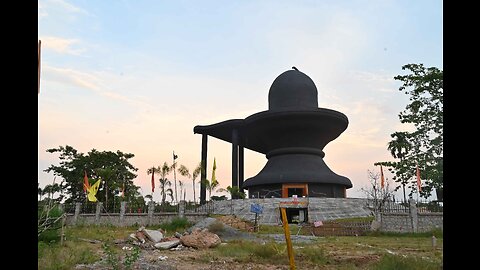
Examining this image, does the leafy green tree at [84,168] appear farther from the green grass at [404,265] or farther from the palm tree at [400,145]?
the green grass at [404,265]

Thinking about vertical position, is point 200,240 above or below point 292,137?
below

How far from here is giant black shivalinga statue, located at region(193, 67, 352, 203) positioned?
123 ft

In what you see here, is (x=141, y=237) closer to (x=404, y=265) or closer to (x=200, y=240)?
(x=200, y=240)

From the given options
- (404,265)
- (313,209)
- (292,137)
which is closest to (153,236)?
(404,265)

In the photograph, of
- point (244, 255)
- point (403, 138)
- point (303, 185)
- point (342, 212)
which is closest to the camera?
point (244, 255)

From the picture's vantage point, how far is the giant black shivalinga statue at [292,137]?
37.6m

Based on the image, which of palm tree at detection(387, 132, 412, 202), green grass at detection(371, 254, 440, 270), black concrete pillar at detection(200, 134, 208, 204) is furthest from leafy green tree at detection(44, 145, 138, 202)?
green grass at detection(371, 254, 440, 270)

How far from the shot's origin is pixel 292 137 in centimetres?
4022

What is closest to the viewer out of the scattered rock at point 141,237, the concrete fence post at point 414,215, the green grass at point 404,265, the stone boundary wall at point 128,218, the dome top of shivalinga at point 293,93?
the green grass at point 404,265

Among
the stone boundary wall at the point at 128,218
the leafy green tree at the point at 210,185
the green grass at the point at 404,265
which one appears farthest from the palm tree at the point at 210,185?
the green grass at the point at 404,265
